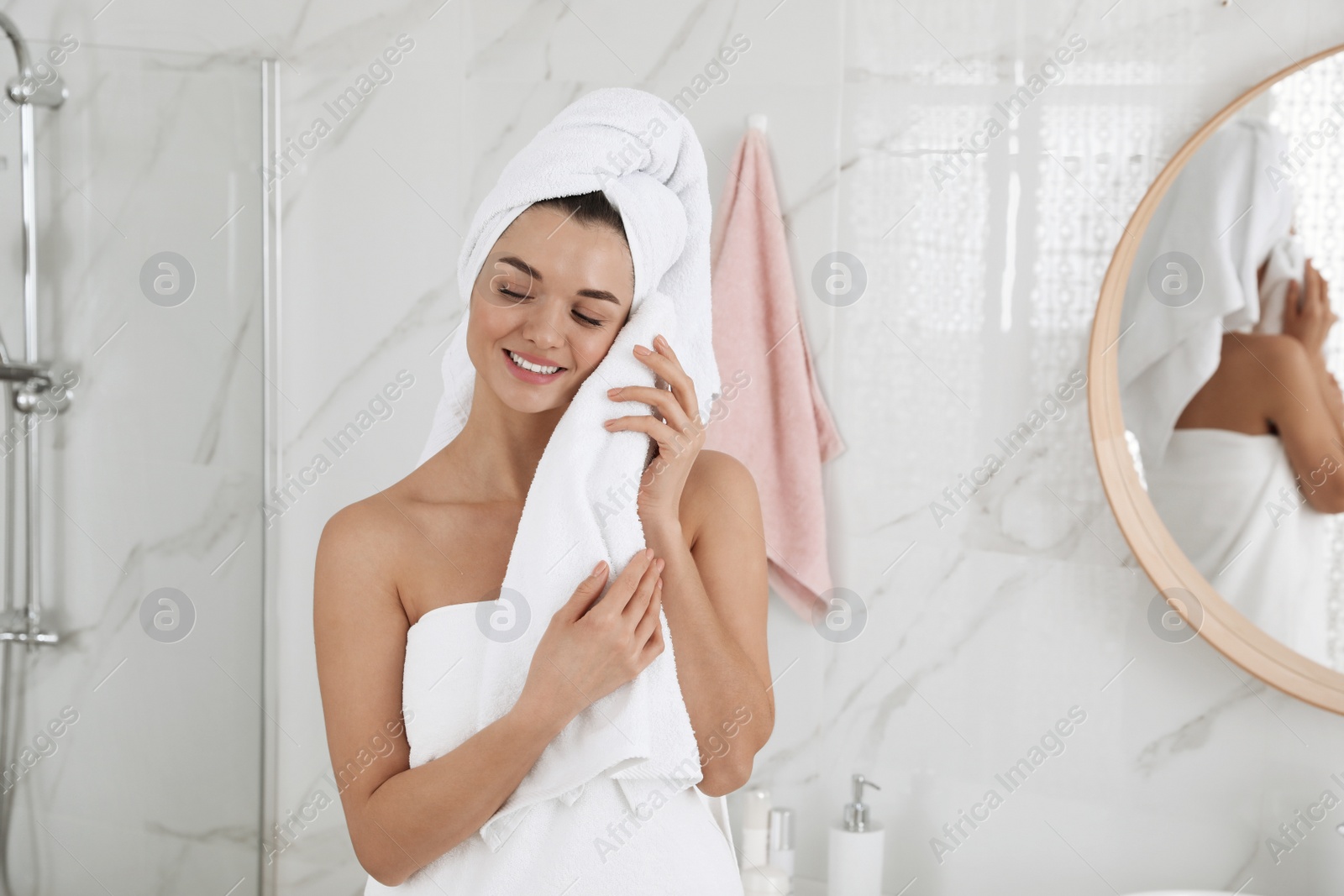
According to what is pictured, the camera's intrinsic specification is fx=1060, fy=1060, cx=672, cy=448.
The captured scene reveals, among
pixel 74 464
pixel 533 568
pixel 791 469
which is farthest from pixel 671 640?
pixel 74 464

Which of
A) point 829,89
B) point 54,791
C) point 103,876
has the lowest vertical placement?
point 103,876

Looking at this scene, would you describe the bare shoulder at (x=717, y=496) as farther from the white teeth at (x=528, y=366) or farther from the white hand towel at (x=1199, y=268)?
the white hand towel at (x=1199, y=268)

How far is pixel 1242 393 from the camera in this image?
1.18 metres

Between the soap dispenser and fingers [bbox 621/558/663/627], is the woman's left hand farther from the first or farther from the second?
the soap dispenser

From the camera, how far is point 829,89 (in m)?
1.35

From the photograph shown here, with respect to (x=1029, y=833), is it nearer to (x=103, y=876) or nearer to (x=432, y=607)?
(x=432, y=607)

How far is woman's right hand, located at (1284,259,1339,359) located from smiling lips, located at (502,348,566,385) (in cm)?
83

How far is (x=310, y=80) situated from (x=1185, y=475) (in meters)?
1.34

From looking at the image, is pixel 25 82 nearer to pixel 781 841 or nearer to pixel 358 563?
pixel 358 563

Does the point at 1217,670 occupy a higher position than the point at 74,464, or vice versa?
the point at 74,464

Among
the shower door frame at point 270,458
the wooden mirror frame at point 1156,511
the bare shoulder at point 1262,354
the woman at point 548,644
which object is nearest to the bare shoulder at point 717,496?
the woman at point 548,644

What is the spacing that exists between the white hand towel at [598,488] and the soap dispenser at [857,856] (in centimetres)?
53

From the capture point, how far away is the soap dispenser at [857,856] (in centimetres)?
130

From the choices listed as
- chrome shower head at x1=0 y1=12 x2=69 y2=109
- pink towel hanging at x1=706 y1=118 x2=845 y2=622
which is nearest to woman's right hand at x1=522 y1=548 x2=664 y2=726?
pink towel hanging at x1=706 y1=118 x2=845 y2=622
